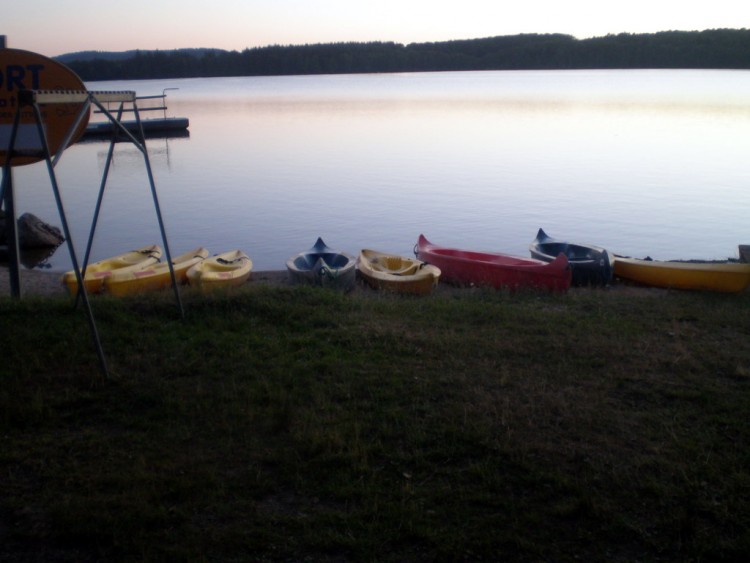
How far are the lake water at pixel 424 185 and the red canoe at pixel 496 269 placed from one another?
3814 millimetres

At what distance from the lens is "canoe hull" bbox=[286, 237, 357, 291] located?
11070 millimetres

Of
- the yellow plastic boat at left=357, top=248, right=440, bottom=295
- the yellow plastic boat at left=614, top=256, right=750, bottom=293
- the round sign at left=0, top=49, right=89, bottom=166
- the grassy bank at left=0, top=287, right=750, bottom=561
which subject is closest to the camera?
the grassy bank at left=0, top=287, right=750, bottom=561

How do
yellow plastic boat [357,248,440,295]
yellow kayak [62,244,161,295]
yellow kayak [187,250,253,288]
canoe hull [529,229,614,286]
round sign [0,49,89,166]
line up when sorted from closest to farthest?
round sign [0,49,89,166] < yellow kayak [62,244,161,295] < yellow plastic boat [357,248,440,295] < yellow kayak [187,250,253,288] < canoe hull [529,229,614,286]

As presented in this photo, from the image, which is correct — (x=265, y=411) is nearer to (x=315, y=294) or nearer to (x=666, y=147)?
(x=315, y=294)

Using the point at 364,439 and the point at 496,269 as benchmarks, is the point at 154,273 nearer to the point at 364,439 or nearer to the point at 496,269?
the point at 496,269

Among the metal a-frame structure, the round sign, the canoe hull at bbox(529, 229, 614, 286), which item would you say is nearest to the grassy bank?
the metal a-frame structure

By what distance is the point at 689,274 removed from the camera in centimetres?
1088

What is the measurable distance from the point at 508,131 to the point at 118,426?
38.1 meters

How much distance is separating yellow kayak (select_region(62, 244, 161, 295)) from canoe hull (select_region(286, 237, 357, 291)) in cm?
236

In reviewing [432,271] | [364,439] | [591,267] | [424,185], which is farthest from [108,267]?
[424,185]

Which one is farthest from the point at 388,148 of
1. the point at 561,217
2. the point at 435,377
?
the point at 435,377

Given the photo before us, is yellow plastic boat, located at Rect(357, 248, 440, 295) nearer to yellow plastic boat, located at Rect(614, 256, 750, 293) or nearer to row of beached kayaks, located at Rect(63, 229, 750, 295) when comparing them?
row of beached kayaks, located at Rect(63, 229, 750, 295)

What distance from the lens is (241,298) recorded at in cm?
750

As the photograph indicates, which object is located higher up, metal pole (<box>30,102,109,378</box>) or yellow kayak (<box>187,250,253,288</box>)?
metal pole (<box>30,102,109,378</box>)
